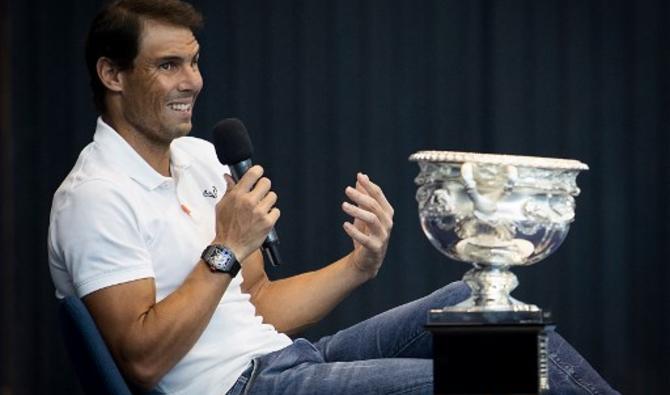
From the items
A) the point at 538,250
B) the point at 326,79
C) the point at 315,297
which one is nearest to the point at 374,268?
the point at 315,297

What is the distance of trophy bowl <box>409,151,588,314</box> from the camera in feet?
7.11

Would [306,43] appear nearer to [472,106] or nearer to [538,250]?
[472,106]

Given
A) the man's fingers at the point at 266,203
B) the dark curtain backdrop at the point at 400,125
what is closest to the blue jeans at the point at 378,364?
the man's fingers at the point at 266,203

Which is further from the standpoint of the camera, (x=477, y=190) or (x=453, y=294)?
(x=453, y=294)

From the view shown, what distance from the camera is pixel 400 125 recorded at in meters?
4.61

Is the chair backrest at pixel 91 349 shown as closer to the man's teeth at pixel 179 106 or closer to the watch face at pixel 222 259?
the watch face at pixel 222 259

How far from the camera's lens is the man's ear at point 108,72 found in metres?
2.64

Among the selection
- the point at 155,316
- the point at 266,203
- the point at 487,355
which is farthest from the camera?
the point at 266,203

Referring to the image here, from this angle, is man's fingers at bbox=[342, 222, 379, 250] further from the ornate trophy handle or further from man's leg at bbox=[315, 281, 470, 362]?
the ornate trophy handle

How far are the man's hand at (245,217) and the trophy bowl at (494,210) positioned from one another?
31 cm

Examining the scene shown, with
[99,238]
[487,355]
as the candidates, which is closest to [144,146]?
[99,238]

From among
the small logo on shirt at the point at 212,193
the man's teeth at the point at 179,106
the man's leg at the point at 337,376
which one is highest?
the man's teeth at the point at 179,106

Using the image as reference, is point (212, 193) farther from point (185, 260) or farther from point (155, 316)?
point (155, 316)

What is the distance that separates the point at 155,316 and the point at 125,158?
34cm
